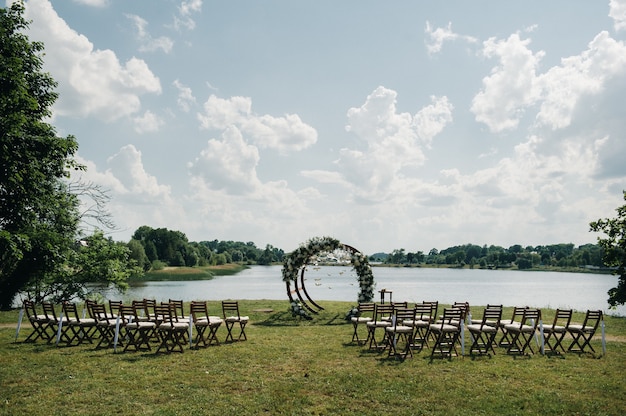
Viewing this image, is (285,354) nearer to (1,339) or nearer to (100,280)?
(1,339)

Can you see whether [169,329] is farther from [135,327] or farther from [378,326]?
[378,326]

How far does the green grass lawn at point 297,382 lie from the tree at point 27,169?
232 inches

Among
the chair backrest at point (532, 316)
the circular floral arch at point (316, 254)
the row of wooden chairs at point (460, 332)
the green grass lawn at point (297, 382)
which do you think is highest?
the circular floral arch at point (316, 254)

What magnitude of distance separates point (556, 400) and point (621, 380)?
2317 millimetres

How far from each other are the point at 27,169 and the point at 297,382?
12.4 metres

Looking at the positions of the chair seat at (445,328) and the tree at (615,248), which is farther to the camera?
the tree at (615,248)

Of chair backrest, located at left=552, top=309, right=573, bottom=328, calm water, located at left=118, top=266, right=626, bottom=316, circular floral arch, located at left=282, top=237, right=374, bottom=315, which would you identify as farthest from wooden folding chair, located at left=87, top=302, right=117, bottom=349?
chair backrest, located at left=552, top=309, right=573, bottom=328

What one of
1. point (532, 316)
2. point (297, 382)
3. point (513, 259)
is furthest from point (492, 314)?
point (513, 259)

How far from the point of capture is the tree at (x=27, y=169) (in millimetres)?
14367

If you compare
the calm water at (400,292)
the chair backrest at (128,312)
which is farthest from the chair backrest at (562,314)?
the chair backrest at (128,312)

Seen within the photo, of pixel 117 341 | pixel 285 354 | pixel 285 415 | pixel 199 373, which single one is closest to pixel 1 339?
pixel 117 341

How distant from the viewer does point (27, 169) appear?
49.5 ft

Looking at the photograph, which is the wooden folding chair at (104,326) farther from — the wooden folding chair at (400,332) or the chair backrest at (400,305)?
the chair backrest at (400,305)

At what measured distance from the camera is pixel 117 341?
11.5 metres
